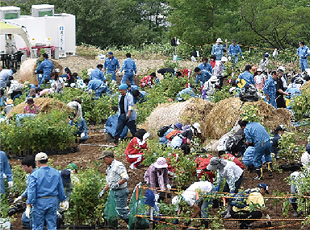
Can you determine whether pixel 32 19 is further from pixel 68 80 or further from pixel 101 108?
pixel 101 108

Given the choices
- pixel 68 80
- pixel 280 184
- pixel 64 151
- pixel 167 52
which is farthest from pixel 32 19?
pixel 280 184

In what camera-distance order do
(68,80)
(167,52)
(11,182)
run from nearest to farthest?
(11,182), (68,80), (167,52)

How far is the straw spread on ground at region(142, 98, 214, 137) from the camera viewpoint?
50.1 feet

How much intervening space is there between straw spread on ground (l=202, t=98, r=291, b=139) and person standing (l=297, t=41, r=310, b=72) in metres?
8.18

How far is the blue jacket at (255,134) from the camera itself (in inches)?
500

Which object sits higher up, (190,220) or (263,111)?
(263,111)

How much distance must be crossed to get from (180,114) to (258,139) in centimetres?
302

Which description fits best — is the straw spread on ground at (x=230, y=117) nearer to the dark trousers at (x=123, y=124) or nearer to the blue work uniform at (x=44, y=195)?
the dark trousers at (x=123, y=124)

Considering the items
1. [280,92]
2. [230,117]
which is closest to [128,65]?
[280,92]

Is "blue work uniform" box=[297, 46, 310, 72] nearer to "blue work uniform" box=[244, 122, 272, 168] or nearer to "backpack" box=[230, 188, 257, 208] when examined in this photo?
"blue work uniform" box=[244, 122, 272, 168]

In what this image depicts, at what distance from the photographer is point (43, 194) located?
983 centimetres

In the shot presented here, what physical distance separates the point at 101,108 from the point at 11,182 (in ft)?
21.5

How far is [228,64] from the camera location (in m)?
22.3

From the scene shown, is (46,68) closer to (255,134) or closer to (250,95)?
(250,95)
